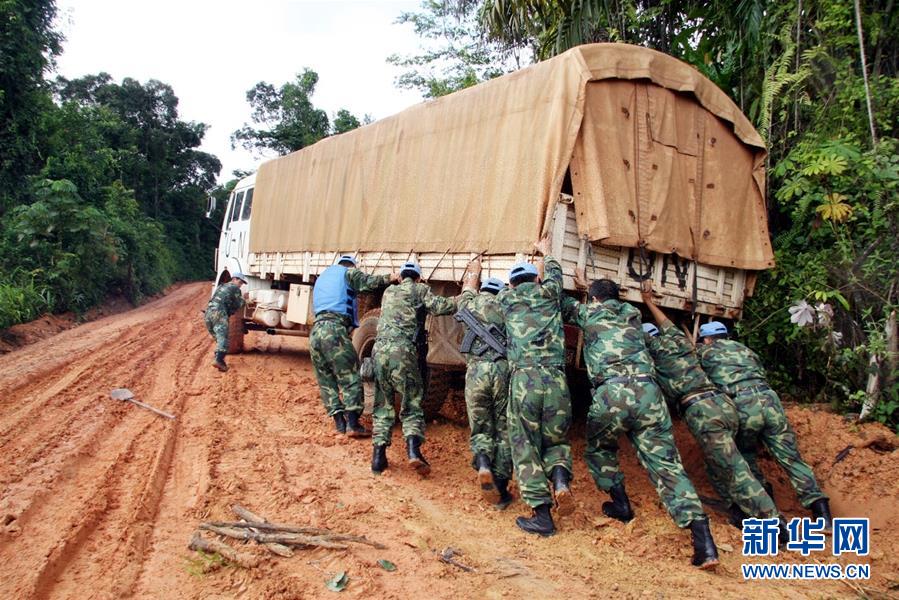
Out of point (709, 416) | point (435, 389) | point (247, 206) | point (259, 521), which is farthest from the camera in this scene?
point (247, 206)

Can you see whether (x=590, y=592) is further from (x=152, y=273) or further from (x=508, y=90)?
(x=152, y=273)

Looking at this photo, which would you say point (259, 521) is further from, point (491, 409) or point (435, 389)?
point (435, 389)

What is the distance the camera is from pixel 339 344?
5.89 meters

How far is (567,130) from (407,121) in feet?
8.03

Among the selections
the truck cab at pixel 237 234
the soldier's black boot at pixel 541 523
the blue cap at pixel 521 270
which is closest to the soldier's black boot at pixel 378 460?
the soldier's black boot at pixel 541 523

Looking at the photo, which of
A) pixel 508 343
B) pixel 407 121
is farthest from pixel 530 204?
pixel 407 121

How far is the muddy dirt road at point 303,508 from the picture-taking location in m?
3.22

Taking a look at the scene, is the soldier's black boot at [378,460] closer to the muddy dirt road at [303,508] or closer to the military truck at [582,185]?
the muddy dirt road at [303,508]

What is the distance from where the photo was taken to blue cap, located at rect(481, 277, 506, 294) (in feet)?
16.0

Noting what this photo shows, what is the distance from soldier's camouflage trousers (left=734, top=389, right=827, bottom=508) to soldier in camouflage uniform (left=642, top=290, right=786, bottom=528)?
0.15 meters

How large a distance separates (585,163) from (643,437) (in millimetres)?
2055

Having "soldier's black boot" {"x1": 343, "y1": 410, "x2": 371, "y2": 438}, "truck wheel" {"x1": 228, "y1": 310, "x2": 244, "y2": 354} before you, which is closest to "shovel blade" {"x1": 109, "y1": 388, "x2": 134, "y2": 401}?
→ "soldier's black boot" {"x1": 343, "y1": 410, "x2": 371, "y2": 438}

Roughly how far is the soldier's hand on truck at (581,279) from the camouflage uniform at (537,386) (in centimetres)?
24

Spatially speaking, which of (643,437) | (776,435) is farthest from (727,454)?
(643,437)
